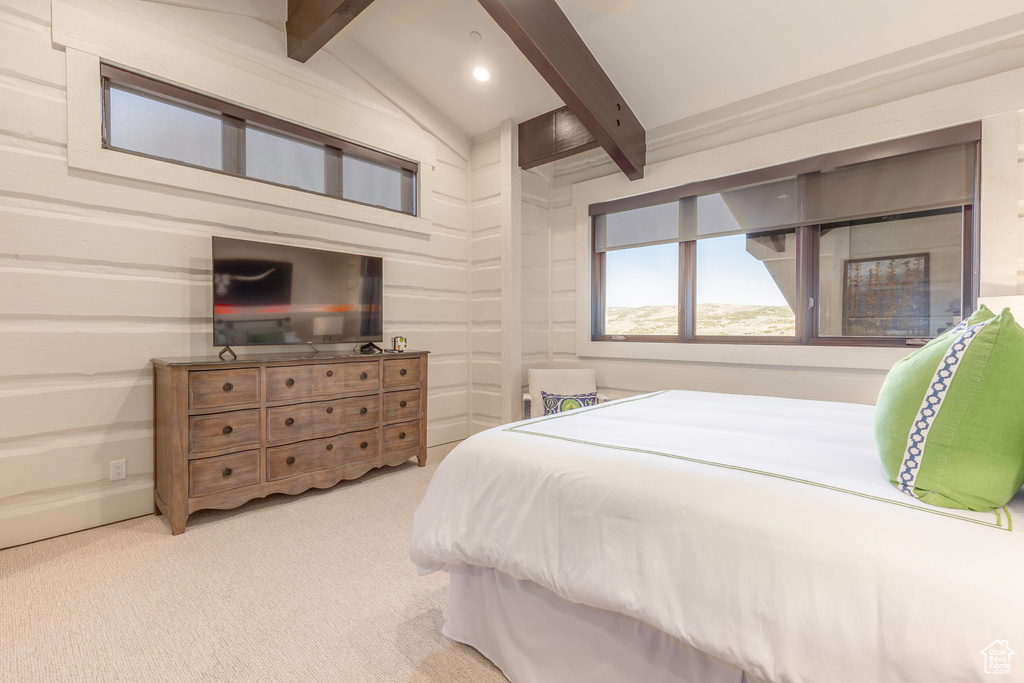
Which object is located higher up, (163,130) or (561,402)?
(163,130)

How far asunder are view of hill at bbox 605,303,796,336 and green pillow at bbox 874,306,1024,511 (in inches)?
101

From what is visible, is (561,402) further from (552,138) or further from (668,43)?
(668,43)

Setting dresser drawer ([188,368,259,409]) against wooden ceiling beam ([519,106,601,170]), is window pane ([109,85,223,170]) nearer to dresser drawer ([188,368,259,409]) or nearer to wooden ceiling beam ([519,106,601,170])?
dresser drawer ([188,368,259,409])

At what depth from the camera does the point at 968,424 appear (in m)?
0.89

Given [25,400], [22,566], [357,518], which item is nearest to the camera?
[22,566]

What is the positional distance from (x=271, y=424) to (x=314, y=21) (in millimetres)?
2503

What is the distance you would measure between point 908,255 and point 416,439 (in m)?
3.50

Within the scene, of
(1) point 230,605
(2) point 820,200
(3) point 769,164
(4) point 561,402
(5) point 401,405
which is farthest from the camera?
(4) point 561,402

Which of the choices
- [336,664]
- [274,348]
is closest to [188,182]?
[274,348]

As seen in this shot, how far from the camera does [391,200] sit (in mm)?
3789

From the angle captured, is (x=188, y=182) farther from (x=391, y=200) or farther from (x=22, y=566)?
(x=22, y=566)

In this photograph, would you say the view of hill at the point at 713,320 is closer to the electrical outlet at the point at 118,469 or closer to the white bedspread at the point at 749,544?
the white bedspread at the point at 749,544

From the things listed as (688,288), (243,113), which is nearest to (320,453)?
(243,113)

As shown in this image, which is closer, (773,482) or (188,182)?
(773,482)
